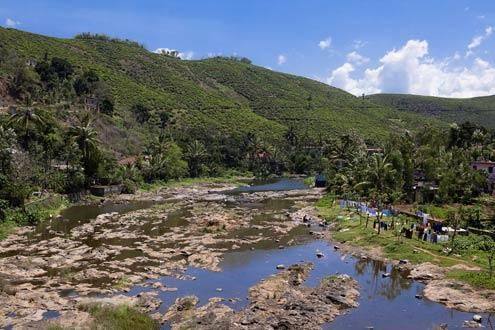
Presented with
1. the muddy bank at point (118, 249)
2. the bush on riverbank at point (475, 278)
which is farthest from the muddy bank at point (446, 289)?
the muddy bank at point (118, 249)

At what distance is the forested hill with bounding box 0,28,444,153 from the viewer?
135125 mm

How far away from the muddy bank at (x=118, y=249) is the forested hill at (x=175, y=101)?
53.7 m

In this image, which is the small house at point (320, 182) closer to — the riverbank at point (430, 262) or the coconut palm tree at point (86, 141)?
the coconut palm tree at point (86, 141)

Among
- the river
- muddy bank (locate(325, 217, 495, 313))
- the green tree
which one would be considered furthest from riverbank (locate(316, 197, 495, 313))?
the river

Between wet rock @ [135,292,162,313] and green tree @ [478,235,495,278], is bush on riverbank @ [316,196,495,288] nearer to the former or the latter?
green tree @ [478,235,495,278]

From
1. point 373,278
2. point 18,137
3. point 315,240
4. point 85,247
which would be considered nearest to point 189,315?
point 373,278

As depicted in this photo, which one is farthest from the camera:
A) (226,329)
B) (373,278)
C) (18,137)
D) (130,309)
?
(18,137)

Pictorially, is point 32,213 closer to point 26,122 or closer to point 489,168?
point 26,122

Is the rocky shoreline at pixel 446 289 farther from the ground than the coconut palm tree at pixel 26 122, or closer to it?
closer to it

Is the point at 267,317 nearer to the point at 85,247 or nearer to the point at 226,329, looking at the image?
the point at 226,329

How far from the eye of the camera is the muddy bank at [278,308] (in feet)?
83.1

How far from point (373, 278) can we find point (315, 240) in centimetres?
1294

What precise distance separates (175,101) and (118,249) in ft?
384

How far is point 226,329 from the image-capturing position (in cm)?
2430
